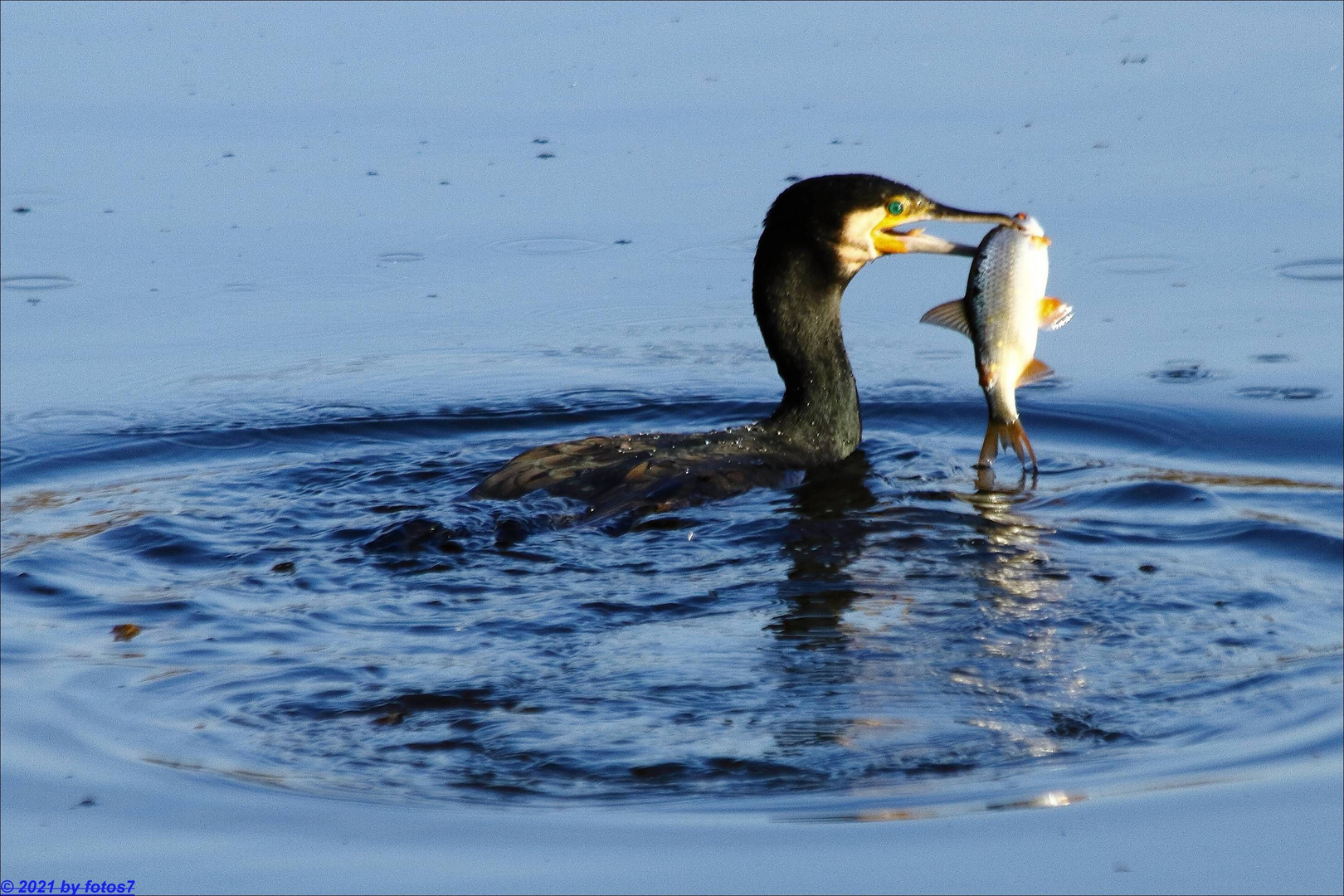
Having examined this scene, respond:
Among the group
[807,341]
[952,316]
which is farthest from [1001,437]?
[807,341]

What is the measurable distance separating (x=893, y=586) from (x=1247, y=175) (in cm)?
567

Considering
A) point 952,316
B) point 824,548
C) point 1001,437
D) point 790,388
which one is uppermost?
point 952,316

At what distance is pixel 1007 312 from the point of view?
7.23 meters

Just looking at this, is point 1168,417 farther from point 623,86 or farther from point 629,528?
point 623,86

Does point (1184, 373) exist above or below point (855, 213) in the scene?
below

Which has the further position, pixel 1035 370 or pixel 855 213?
pixel 855 213

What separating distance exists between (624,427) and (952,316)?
204 cm

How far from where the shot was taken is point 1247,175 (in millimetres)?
11094

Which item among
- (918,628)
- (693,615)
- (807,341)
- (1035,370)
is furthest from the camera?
(807,341)

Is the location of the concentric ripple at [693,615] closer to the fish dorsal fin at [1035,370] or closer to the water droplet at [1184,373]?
the water droplet at [1184,373]

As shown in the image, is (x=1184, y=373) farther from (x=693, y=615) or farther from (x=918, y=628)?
(x=693, y=615)

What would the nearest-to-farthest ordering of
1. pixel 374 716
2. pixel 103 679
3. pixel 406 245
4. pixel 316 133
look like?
pixel 374 716 → pixel 103 679 → pixel 406 245 → pixel 316 133

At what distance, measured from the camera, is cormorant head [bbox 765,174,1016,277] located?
7.99 metres

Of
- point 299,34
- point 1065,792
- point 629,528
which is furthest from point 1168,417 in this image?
point 299,34
